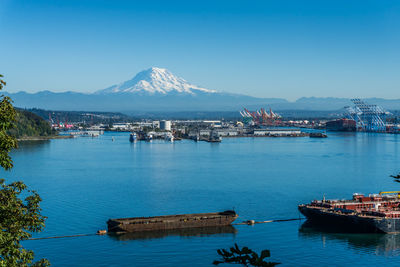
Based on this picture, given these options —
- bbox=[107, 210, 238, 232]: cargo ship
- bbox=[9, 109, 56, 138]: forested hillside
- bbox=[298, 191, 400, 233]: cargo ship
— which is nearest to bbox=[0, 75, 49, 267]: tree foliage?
bbox=[107, 210, 238, 232]: cargo ship

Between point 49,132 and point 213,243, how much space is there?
18071 mm

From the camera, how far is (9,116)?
1649 mm

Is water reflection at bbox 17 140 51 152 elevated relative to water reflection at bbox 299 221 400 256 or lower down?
elevated

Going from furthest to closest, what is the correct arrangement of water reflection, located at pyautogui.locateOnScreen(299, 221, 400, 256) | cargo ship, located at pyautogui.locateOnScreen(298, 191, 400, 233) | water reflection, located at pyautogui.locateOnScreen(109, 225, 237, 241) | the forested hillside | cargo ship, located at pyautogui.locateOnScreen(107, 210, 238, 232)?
1. the forested hillside
2. cargo ship, located at pyautogui.locateOnScreen(298, 191, 400, 233)
3. cargo ship, located at pyautogui.locateOnScreen(107, 210, 238, 232)
4. water reflection, located at pyautogui.locateOnScreen(109, 225, 237, 241)
5. water reflection, located at pyautogui.locateOnScreen(299, 221, 400, 256)

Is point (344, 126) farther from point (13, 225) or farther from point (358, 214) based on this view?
point (13, 225)

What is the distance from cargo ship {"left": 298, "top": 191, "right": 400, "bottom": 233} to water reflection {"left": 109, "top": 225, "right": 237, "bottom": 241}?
0.97m

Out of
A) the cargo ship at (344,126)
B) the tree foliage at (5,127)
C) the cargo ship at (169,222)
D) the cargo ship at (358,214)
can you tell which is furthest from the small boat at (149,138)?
the tree foliage at (5,127)

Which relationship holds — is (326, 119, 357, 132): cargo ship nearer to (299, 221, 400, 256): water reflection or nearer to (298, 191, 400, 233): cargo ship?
(298, 191, 400, 233): cargo ship

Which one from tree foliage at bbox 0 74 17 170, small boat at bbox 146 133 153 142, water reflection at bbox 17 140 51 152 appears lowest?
water reflection at bbox 17 140 51 152

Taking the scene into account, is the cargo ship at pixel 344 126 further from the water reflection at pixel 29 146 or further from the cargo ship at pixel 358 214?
the cargo ship at pixel 358 214

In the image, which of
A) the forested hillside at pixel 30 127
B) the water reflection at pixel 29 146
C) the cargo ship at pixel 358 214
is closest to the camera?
the cargo ship at pixel 358 214

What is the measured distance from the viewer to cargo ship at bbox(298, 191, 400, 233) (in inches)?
202

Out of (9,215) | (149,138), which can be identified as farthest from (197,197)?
(149,138)

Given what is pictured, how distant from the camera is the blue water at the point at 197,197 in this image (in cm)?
434
